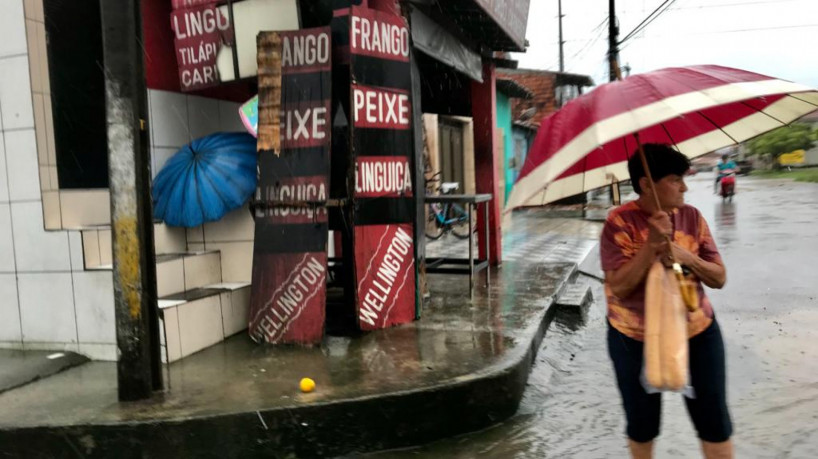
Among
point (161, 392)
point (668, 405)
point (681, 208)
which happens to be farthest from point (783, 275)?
point (161, 392)

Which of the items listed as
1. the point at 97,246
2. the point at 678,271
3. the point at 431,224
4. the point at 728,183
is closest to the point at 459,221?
the point at 431,224

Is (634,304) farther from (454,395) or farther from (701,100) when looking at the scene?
(454,395)

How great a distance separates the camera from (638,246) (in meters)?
2.52

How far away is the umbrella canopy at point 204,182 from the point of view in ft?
15.6

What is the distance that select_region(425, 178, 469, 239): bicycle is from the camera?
12539 mm

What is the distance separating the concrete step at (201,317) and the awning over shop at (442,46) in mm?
2577

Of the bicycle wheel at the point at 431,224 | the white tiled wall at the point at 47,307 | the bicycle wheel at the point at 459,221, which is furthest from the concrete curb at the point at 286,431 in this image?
the bicycle wheel at the point at 431,224

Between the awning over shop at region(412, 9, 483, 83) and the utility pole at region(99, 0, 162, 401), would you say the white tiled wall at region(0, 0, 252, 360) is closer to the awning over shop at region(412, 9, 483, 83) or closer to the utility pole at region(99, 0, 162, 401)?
the utility pole at region(99, 0, 162, 401)

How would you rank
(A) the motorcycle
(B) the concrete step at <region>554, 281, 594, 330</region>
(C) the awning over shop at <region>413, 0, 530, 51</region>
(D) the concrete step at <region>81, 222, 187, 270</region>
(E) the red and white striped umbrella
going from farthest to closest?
(A) the motorcycle
(B) the concrete step at <region>554, 281, 594, 330</region>
(C) the awning over shop at <region>413, 0, 530, 51</region>
(D) the concrete step at <region>81, 222, 187, 270</region>
(E) the red and white striped umbrella

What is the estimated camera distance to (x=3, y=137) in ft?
14.4

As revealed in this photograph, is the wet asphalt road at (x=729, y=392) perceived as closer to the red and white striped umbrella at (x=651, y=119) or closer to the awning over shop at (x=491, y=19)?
the red and white striped umbrella at (x=651, y=119)

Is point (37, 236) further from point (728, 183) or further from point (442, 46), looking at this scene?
point (728, 183)

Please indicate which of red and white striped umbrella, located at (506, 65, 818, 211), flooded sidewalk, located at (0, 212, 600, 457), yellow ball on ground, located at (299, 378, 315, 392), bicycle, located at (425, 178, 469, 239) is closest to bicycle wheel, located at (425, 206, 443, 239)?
bicycle, located at (425, 178, 469, 239)

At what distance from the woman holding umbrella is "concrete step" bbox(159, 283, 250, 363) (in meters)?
2.90
